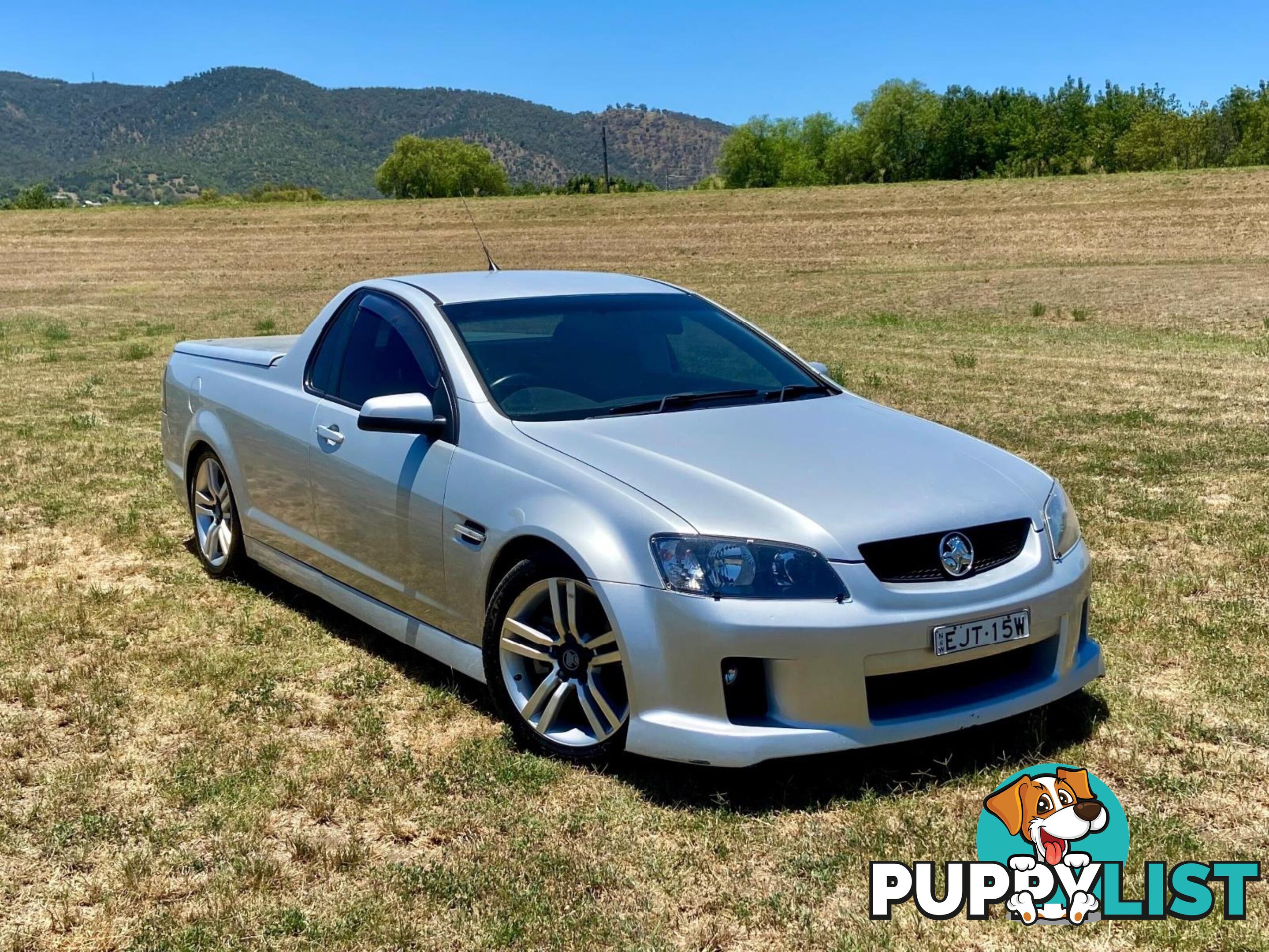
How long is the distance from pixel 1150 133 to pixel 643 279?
96.5 m

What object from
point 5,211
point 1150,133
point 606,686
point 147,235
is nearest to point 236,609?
point 606,686

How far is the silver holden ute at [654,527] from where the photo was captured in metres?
3.95

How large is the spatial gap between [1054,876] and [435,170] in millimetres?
140677

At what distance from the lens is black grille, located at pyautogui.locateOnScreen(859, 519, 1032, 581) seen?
158 inches

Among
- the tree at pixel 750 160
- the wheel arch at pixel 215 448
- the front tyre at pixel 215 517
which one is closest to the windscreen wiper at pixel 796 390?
the wheel arch at pixel 215 448

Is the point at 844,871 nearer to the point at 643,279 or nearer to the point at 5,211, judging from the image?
the point at 643,279

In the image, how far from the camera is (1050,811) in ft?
12.5

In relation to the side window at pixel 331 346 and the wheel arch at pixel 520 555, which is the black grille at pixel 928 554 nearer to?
the wheel arch at pixel 520 555

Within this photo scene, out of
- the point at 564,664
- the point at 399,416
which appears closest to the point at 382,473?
the point at 399,416

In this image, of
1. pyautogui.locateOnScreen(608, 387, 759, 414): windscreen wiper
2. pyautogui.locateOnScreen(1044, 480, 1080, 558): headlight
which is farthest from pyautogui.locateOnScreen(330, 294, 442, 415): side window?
pyautogui.locateOnScreen(1044, 480, 1080, 558): headlight

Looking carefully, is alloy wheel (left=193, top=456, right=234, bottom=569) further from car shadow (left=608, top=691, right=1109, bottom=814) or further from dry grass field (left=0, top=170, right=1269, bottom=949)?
car shadow (left=608, top=691, right=1109, bottom=814)

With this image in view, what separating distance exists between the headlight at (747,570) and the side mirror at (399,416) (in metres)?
1.35

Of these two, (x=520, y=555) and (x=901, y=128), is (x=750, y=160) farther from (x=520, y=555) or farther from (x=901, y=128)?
(x=520, y=555)

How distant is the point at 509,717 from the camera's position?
179 inches
